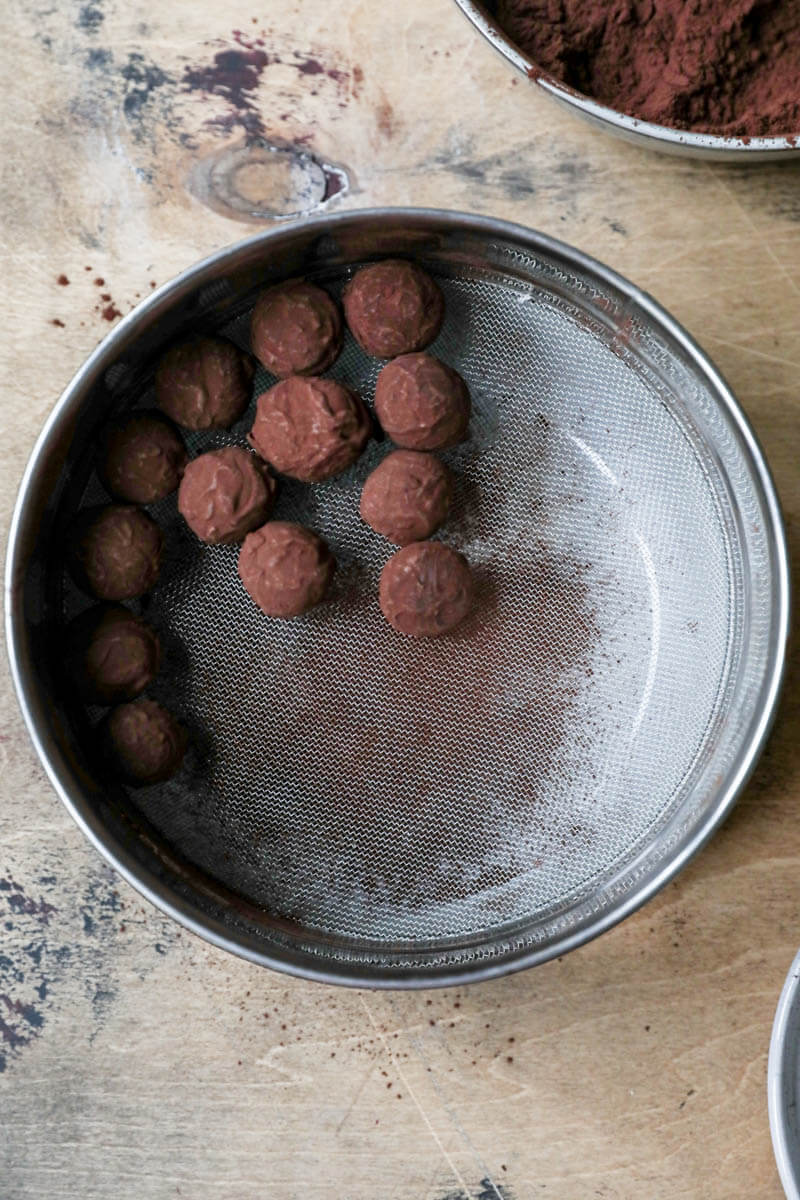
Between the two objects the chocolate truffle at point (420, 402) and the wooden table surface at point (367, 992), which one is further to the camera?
the wooden table surface at point (367, 992)

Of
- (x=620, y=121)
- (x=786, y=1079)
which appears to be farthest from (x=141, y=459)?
(x=786, y=1079)

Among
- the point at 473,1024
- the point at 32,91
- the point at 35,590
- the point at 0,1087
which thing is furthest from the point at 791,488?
the point at 0,1087

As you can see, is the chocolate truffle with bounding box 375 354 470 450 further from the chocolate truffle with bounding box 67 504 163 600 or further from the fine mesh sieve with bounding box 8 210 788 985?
the chocolate truffle with bounding box 67 504 163 600

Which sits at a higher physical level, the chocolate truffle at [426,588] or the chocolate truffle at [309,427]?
the chocolate truffle at [309,427]

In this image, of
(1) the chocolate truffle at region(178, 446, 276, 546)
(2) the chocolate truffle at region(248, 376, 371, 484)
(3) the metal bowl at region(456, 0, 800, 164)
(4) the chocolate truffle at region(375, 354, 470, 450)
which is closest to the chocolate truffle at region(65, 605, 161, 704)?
(1) the chocolate truffle at region(178, 446, 276, 546)

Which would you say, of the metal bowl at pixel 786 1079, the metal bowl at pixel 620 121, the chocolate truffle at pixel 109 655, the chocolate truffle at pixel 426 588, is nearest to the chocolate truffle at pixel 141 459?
the chocolate truffle at pixel 109 655

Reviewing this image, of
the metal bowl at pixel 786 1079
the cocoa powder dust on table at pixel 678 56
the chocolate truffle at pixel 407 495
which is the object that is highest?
the cocoa powder dust on table at pixel 678 56

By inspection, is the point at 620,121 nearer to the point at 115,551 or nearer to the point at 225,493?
the point at 225,493

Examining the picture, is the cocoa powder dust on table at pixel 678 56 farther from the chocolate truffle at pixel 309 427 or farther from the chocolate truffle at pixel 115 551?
the chocolate truffle at pixel 115 551
